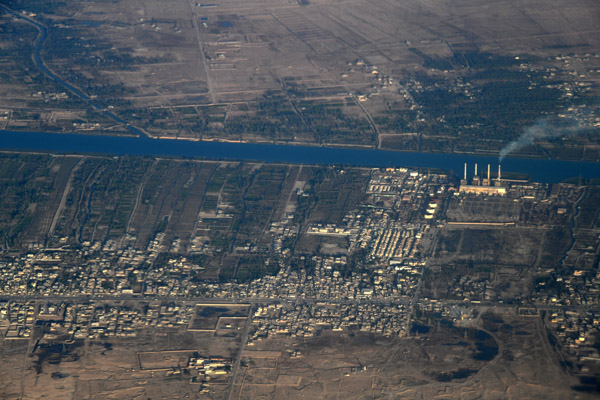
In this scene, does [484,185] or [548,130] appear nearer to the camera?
[484,185]

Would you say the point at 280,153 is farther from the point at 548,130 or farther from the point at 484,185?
the point at 548,130

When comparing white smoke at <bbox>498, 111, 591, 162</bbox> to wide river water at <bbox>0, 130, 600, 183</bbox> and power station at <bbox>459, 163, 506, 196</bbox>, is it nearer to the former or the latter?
wide river water at <bbox>0, 130, 600, 183</bbox>

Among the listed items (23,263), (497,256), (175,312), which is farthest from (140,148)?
(497,256)

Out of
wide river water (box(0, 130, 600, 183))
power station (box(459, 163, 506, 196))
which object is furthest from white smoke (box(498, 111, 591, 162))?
power station (box(459, 163, 506, 196))

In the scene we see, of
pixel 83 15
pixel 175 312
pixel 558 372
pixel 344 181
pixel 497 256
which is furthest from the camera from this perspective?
pixel 83 15

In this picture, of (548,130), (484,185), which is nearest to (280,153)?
(484,185)

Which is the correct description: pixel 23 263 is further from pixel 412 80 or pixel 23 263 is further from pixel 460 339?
pixel 412 80
